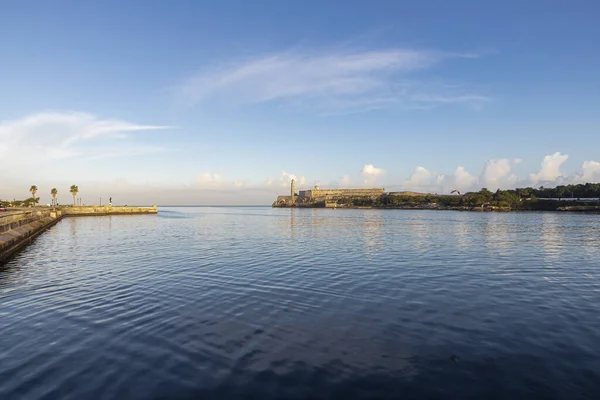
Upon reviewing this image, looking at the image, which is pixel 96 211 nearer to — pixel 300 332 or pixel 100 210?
pixel 100 210

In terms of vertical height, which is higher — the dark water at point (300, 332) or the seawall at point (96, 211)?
the seawall at point (96, 211)

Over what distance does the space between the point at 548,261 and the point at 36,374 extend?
3293 cm

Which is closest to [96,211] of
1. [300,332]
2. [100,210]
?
[100,210]

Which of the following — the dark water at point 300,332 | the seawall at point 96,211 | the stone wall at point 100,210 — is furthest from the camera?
the stone wall at point 100,210

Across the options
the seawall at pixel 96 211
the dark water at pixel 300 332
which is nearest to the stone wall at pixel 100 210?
the seawall at pixel 96 211

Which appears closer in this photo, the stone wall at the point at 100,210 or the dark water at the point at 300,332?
the dark water at the point at 300,332

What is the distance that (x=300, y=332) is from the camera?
12.1 meters

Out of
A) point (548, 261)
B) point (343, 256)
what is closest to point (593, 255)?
point (548, 261)

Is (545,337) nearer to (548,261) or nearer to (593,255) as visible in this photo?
(548,261)

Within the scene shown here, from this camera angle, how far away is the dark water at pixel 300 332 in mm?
8570

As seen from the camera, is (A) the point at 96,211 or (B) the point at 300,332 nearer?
(B) the point at 300,332

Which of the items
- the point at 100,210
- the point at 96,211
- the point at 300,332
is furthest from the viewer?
the point at 100,210

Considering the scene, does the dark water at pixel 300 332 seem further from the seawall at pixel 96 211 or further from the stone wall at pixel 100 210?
the stone wall at pixel 100 210

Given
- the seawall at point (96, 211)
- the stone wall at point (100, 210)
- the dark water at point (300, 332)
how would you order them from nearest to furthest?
the dark water at point (300, 332), the seawall at point (96, 211), the stone wall at point (100, 210)
